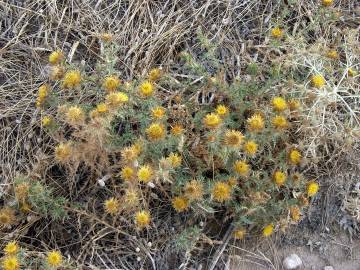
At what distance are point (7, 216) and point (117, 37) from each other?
1.46 metres

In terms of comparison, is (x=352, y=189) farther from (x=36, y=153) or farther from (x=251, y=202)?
A: (x=36, y=153)

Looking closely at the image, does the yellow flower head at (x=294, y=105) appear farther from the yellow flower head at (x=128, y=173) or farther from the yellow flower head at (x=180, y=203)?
the yellow flower head at (x=128, y=173)

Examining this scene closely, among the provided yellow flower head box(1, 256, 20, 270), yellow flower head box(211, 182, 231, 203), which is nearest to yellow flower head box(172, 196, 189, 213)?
yellow flower head box(211, 182, 231, 203)

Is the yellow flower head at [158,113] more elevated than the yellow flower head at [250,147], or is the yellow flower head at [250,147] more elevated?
the yellow flower head at [158,113]

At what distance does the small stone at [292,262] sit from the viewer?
9.72ft

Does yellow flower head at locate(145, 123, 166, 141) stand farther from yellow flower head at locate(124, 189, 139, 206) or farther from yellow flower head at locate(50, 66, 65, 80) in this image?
yellow flower head at locate(50, 66, 65, 80)

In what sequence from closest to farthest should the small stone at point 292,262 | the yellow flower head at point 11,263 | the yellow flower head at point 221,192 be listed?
the yellow flower head at point 11,263 → the yellow flower head at point 221,192 → the small stone at point 292,262

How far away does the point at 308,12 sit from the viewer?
11.7 feet

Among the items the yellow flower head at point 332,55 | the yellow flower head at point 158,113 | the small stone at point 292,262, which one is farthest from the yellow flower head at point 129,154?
the yellow flower head at point 332,55

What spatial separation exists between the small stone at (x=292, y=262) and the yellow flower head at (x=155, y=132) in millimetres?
1088

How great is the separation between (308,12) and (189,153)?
1.46 m

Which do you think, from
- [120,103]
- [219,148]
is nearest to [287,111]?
[219,148]

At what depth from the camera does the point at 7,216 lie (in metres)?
2.72

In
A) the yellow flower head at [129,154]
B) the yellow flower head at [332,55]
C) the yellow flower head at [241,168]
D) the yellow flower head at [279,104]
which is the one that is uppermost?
the yellow flower head at [332,55]
